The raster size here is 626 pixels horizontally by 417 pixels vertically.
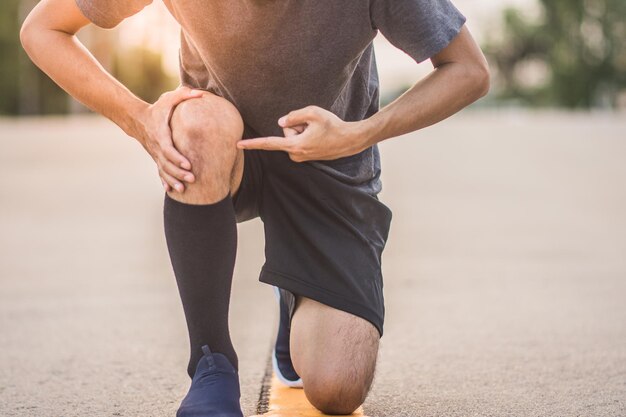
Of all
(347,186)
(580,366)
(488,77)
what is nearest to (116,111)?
(347,186)

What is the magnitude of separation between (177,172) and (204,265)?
0.94 ft

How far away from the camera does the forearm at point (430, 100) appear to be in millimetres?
2668

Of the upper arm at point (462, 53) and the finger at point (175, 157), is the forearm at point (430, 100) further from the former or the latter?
the finger at point (175, 157)

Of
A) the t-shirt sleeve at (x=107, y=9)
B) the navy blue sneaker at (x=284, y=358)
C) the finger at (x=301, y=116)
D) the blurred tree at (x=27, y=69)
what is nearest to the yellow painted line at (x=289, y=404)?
the navy blue sneaker at (x=284, y=358)

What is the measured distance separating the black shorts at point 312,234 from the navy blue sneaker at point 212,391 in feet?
1.17

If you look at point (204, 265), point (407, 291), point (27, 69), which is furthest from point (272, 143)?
point (27, 69)

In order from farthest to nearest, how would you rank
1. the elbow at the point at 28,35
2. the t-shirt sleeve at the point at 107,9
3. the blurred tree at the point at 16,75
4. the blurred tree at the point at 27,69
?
the blurred tree at the point at 27,69 → the blurred tree at the point at 16,75 → the elbow at the point at 28,35 → the t-shirt sleeve at the point at 107,9

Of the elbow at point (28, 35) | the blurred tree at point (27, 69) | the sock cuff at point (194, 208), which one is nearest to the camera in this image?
the sock cuff at point (194, 208)

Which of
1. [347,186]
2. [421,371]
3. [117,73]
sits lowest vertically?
[421,371]

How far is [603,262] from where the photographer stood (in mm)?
6570

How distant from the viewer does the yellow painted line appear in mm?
2887

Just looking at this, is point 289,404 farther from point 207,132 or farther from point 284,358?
point 207,132

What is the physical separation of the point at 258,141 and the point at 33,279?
3.67m

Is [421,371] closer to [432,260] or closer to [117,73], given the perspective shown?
[432,260]
